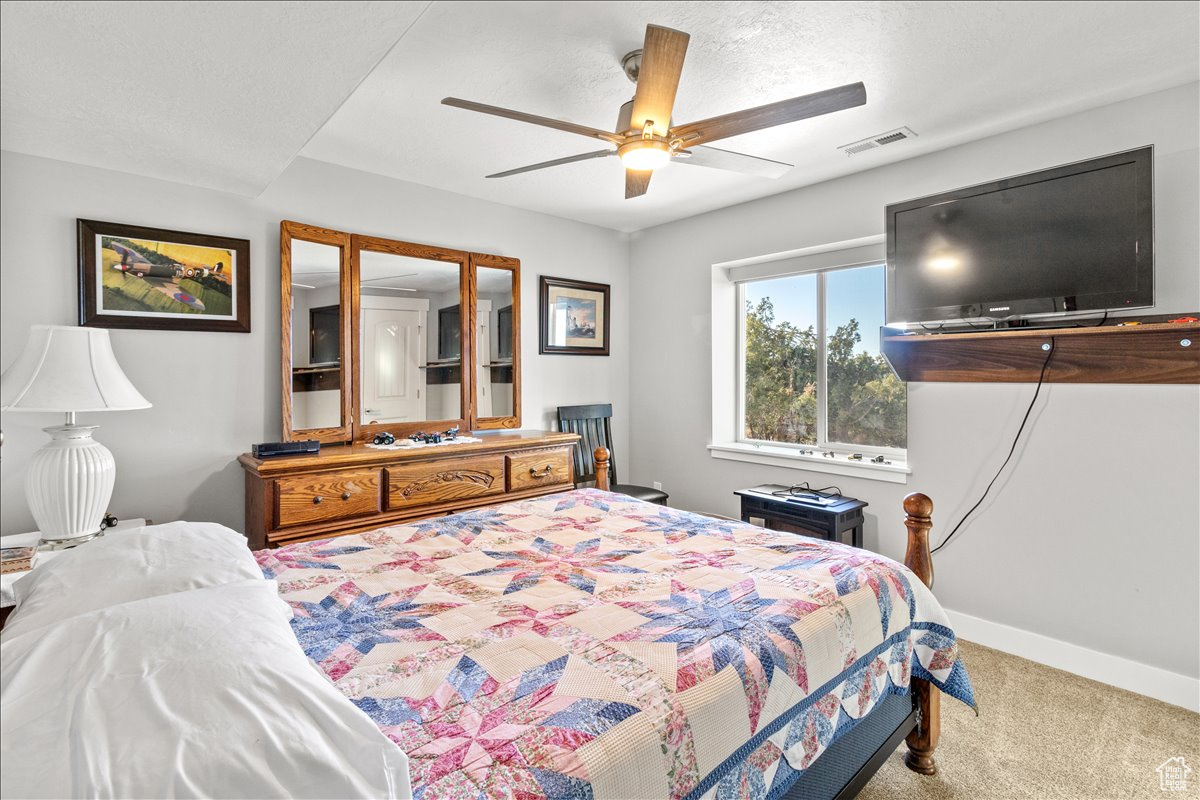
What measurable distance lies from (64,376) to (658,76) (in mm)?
2271

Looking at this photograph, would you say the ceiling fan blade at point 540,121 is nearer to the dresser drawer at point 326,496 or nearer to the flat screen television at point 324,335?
the flat screen television at point 324,335

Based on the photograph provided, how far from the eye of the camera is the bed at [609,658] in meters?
0.92

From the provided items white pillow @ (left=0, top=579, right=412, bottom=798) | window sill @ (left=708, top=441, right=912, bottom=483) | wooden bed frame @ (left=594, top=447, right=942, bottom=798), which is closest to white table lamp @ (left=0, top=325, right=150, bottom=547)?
white pillow @ (left=0, top=579, right=412, bottom=798)

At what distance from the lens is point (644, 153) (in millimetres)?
2090

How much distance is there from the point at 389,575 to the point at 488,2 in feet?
5.94

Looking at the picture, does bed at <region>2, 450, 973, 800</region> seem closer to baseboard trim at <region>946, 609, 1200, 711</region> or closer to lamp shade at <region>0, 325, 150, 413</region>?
lamp shade at <region>0, 325, 150, 413</region>

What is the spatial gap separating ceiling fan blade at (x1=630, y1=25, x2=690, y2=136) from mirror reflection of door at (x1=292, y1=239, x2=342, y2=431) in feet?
6.52

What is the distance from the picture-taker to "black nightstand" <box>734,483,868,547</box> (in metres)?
3.08

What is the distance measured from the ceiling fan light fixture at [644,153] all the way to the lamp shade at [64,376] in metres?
2.06

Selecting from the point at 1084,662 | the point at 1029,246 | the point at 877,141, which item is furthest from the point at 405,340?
the point at 1084,662

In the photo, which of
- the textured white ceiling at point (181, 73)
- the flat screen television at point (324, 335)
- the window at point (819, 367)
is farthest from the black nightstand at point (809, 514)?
the textured white ceiling at point (181, 73)

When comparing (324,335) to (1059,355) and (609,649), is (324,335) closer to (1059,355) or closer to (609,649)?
(609,649)

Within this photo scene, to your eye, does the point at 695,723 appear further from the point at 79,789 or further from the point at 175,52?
the point at 175,52

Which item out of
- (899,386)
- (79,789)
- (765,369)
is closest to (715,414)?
(765,369)
